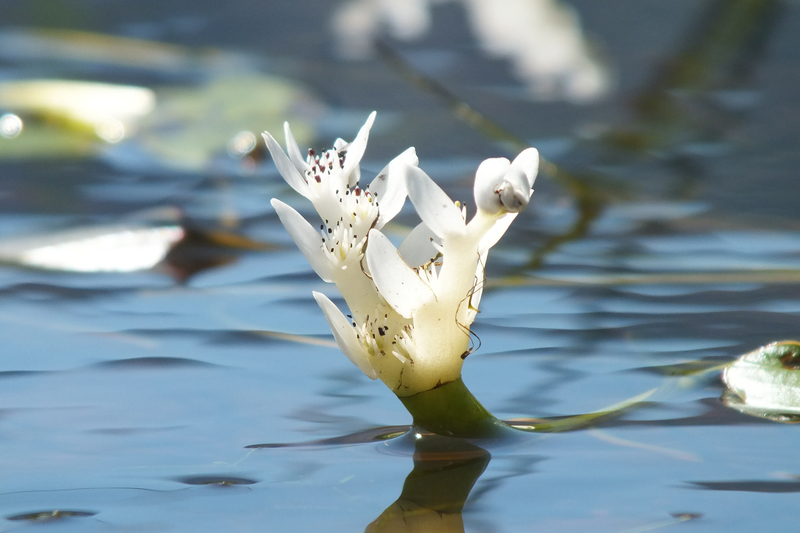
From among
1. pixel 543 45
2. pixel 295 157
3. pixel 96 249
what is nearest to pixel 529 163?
pixel 295 157

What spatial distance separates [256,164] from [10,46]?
2.45ft

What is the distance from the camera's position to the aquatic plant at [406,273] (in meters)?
0.40

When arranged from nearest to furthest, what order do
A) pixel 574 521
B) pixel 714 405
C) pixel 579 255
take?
1. pixel 574 521
2. pixel 714 405
3. pixel 579 255

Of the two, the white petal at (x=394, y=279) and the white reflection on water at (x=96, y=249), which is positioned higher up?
the white reflection on water at (x=96, y=249)

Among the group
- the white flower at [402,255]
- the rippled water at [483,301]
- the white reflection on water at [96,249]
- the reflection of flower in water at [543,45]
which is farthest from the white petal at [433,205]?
the reflection of flower in water at [543,45]

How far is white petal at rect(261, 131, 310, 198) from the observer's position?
432mm

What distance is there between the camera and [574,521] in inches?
14.3

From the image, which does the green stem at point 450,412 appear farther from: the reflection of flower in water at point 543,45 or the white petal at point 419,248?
the reflection of flower in water at point 543,45

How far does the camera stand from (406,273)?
1.35 feet

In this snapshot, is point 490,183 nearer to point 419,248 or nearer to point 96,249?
point 419,248

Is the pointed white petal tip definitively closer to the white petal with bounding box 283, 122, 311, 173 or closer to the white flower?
the white flower

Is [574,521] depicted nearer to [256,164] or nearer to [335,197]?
[335,197]

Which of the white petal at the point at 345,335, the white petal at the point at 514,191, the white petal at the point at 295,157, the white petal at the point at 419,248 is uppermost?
the white petal at the point at 295,157

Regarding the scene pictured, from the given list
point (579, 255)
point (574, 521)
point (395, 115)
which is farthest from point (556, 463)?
point (395, 115)
